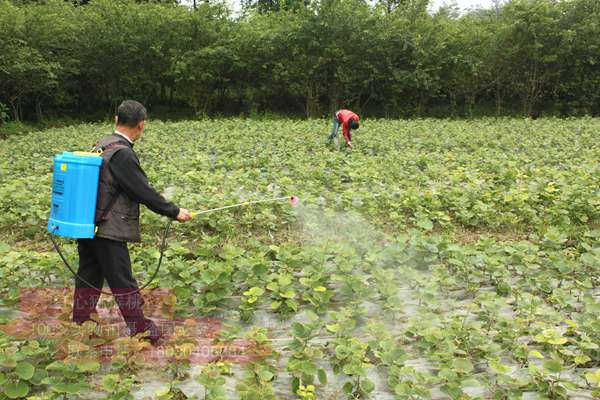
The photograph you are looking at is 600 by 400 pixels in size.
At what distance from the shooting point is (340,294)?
3896 millimetres

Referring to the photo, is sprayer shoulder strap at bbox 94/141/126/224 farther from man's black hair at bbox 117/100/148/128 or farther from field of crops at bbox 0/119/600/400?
field of crops at bbox 0/119/600/400

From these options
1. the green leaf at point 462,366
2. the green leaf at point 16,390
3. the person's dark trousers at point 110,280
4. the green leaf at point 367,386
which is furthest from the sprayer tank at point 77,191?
the green leaf at point 462,366

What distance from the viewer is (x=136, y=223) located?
119 inches

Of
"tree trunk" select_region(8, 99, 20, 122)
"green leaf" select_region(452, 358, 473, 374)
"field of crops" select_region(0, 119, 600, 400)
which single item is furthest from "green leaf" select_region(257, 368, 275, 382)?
"tree trunk" select_region(8, 99, 20, 122)

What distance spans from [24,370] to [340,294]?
2.20 m

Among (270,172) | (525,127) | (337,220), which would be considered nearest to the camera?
(337,220)

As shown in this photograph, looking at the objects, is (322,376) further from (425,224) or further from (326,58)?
(326,58)

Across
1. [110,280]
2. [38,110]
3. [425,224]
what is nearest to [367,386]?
[110,280]

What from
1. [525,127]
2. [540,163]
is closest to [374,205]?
[540,163]

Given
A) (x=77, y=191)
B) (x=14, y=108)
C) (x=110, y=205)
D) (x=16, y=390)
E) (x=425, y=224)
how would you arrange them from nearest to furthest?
(x=16, y=390)
(x=77, y=191)
(x=110, y=205)
(x=425, y=224)
(x=14, y=108)

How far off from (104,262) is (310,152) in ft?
24.2

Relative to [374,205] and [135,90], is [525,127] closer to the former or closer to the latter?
[374,205]

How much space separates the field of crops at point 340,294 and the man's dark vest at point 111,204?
592 mm

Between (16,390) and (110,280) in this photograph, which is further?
(110,280)
